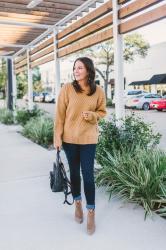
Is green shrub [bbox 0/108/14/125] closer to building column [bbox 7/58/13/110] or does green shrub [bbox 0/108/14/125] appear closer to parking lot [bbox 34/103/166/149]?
building column [bbox 7/58/13/110]

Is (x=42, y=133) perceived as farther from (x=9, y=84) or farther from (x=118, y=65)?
(x=9, y=84)

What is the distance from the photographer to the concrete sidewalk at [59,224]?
11.0 feet

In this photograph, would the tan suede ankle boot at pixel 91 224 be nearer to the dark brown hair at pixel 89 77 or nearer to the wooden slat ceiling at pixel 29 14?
the dark brown hair at pixel 89 77

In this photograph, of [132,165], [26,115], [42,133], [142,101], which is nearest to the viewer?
[132,165]

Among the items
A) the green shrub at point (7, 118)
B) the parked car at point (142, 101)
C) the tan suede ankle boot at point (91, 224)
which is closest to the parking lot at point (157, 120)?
the parked car at point (142, 101)

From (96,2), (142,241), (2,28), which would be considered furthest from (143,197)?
(2,28)

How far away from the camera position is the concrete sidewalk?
3.35 metres

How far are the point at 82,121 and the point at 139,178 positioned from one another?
3.94ft

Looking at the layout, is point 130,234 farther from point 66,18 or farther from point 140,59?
point 140,59

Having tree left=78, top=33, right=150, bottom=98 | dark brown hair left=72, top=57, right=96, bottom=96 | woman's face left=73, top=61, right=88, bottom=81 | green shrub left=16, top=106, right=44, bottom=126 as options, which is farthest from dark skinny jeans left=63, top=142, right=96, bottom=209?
tree left=78, top=33, right=150, bottom=98

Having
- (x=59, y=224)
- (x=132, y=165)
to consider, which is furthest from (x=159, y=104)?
(x=59, y=224)

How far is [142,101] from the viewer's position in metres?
27.7

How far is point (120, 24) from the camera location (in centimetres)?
659

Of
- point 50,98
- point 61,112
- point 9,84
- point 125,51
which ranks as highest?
point 125,51
